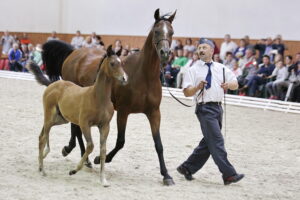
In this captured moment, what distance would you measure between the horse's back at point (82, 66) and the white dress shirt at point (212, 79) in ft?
4.99

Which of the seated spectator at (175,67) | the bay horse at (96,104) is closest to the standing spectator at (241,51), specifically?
the seated spectator at (175,67)

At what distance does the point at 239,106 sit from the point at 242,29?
5.19 metres

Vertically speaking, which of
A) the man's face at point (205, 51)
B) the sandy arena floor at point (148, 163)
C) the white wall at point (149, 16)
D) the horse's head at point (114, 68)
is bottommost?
the sandy arena floor at point (148, 163)

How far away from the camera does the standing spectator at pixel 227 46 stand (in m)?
16.6

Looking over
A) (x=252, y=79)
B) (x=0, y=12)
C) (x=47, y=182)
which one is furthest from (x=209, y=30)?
(x=47, y=182)

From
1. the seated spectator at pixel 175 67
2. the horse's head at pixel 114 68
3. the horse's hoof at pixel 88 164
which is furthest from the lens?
the seated spectator at pixel 175 67

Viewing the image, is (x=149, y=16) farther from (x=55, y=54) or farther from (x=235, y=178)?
(x=235, y=178)

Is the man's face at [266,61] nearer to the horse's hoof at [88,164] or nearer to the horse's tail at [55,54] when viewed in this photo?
the horse's tail at [55,54]

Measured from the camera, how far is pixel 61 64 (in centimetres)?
794

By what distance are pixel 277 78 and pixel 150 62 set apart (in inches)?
335

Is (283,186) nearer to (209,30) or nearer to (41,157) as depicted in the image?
(41,157)

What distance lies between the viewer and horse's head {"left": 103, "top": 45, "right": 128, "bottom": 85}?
5.04 metres

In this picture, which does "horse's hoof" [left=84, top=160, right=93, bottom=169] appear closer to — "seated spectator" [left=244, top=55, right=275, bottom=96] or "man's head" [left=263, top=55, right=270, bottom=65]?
"seated spectator" [left=244, top=55, right=275, bottom=96]

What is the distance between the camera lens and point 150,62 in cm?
575
